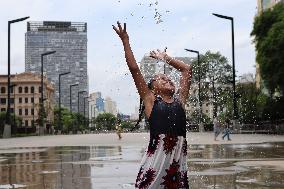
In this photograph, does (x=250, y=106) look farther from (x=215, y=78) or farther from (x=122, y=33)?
(x=122, y=33)

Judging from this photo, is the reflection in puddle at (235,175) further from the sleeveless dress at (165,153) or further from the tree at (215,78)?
the tree at (215,78)

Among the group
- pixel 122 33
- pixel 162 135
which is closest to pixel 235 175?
pixel 162 135

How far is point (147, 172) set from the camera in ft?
14.4

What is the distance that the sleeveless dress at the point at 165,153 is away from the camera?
14.3 feet

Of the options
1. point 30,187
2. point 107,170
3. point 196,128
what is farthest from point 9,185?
point 196,128

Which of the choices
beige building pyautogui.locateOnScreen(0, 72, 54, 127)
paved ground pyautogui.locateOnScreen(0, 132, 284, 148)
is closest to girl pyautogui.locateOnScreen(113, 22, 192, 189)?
paved ground pyautogui.locateOnScreen(0, 132, 284, 148)

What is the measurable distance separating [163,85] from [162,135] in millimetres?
435

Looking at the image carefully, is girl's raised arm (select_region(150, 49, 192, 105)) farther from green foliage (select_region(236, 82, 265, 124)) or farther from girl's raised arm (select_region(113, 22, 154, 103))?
green foliage (select_region(236, 82, 265, 124))

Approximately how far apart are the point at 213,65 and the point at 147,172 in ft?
307

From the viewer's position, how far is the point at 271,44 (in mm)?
50625

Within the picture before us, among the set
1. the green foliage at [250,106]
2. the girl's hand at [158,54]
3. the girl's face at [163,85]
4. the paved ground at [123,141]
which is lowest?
the paved ground at [123,141]

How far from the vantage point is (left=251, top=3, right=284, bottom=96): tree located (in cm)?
5022

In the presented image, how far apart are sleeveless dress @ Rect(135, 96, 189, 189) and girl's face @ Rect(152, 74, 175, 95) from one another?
0.50ft

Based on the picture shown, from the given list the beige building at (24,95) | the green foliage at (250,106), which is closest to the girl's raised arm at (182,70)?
the green foliage at (250,106)
